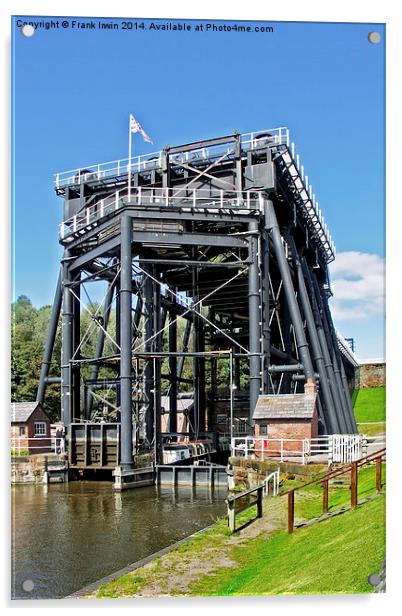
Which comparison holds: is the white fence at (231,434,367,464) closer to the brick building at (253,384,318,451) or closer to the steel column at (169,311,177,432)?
the brick building at (253,384,318,451)

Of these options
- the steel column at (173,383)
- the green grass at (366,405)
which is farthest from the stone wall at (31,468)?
the green grass at (366,405)

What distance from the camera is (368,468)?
15477mm

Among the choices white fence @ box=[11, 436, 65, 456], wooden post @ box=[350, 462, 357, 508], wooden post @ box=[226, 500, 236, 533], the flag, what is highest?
the flag

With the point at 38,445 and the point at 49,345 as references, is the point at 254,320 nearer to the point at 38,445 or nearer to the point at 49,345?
the point at 49,345

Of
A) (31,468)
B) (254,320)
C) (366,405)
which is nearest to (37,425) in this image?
(31,468)

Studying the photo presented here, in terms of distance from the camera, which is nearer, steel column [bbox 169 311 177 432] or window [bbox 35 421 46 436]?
window [bbox 35 421 46 436]

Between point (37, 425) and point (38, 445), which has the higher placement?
point (37, 425)

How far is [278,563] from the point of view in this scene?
10680 mm

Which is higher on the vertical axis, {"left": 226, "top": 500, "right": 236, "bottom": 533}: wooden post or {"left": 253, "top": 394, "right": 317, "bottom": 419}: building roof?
{"left": 253, "top": 394, "right": 317, "bottom": 419}: building roof

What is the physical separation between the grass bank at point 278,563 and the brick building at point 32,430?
13831 millimetres

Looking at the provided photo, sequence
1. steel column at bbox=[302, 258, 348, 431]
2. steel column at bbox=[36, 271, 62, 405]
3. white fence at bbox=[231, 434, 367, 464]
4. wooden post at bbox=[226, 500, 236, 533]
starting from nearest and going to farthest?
wooden post at bbox=[226, 500, 236, 533], white fence at bbox=[231, 434, 367, 464], steel column at bbox=[36, 271, 62, 405], steel column at bbox=[302, 258, 348, 431]

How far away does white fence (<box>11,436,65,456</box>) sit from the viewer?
25234 mm

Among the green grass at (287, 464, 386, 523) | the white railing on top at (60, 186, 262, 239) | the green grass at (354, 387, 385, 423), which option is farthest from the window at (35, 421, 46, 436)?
the green grass at (354, 387, 385, 423)

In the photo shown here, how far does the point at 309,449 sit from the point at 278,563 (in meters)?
9.41
